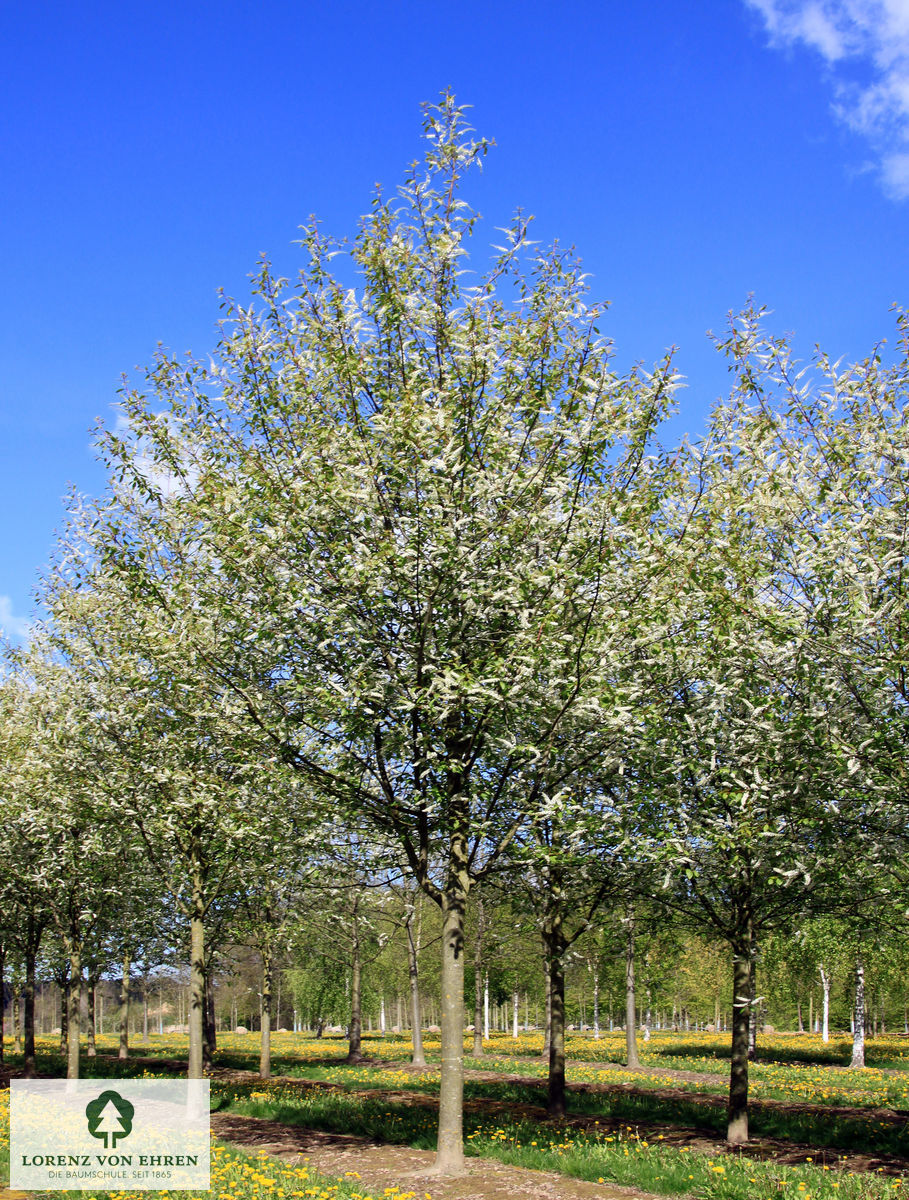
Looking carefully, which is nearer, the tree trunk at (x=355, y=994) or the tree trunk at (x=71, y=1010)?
the tree trunk at (x=71, y=1010)

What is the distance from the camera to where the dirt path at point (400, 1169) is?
10.2 meters

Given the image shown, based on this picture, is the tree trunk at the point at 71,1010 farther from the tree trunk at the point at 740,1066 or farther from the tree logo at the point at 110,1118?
the tree trunk at the point at 740,1066

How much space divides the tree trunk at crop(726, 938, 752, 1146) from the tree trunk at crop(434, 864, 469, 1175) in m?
5.02

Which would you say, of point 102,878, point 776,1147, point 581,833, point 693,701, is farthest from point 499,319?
point 102,878

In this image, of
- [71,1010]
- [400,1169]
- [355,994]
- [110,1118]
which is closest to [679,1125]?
[400,1169]

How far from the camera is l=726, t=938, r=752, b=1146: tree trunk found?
14.2 meters

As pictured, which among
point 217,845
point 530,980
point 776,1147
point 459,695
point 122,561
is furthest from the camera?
point 530,980

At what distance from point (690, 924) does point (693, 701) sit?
205 inches

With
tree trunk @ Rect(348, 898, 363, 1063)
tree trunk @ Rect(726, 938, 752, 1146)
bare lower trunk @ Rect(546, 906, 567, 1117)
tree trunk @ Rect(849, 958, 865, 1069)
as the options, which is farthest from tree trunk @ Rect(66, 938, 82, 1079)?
tree trunk @ Rect(849, 958, 865, 1069)

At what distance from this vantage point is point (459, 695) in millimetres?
9891

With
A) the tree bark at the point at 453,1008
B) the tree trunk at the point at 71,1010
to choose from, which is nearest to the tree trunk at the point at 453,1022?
the tree bark at the point at 453,1008

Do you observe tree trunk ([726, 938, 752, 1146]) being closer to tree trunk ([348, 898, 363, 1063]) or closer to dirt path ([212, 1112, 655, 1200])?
dirt path ([212, 1112, 655, 1200])

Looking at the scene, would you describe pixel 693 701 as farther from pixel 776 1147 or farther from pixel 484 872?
pixel 776 1147

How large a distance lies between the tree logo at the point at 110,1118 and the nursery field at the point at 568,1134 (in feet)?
4.13
